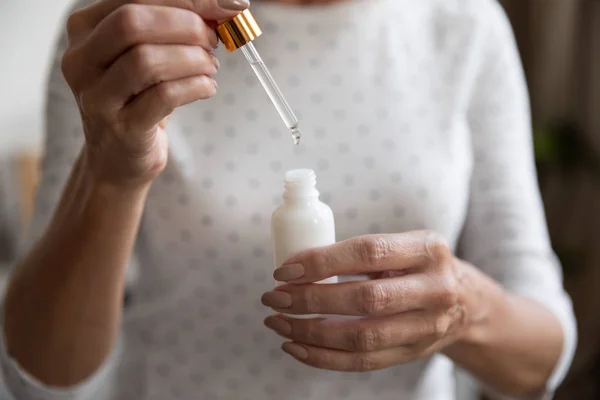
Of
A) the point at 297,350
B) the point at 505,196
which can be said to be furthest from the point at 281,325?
the point at 505,196

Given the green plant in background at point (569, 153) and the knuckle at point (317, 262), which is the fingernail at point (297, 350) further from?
the green plant in background at point (569, 153)

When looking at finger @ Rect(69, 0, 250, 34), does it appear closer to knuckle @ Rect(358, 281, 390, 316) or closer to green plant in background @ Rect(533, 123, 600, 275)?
knuckle @ Rect(358, 281, 390, 316)

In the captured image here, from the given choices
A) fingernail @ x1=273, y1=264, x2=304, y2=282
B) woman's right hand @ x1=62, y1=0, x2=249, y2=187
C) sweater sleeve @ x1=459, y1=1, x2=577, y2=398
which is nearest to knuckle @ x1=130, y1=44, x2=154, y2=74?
woman's right hand @ x1=62, y1=0, x2=249, y2=187

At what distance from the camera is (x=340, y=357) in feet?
1.20

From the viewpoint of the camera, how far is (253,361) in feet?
1.74

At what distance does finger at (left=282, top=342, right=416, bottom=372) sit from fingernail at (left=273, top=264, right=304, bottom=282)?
0.16 feet

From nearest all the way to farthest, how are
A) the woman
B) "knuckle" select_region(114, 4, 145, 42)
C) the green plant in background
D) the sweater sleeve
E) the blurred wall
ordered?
"knuckle" select_region(114, 4, 145, 42)
the woman
the sweater sleeve
the green plant in background
the blurred wall

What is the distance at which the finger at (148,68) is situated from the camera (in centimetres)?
31

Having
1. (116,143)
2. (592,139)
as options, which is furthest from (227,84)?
(592,139)

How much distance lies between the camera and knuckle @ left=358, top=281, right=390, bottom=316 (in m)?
0.35

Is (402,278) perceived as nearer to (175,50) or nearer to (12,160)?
(175,50)

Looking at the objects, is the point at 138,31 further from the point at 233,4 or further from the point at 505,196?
the point at 505,196

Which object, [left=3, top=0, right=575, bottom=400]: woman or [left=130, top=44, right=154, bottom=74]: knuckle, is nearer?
[left=130, top=44, right=154, bottom=74]: knuckle

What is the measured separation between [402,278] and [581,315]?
2.85 feet
